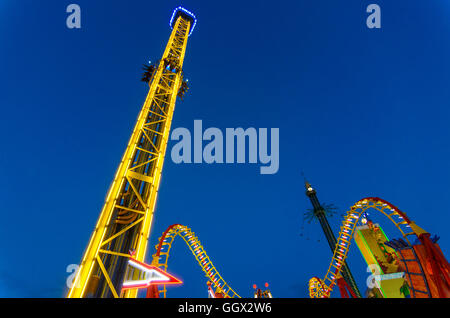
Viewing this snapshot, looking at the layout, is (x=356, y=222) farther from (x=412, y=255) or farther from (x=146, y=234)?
(x=146, y=234)

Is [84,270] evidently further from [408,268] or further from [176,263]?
[176,263]

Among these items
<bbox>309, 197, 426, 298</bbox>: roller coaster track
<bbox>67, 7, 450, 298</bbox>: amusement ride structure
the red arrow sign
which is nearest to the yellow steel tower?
<bbox>67, 7, 450, 298</bbox>: amusement ride structure

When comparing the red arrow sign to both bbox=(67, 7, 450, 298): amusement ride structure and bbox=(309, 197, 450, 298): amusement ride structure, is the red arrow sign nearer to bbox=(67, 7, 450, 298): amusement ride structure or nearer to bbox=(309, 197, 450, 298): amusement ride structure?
bbox=(67, 7, 450, 298): amusement ride structure

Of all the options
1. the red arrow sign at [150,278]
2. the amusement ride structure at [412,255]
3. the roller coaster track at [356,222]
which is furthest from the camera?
the roller coaster track at [356,222]

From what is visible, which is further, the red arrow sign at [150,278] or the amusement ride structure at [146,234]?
the amusement ride structure at [146,234]

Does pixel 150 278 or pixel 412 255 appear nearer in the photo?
pixel 150 278

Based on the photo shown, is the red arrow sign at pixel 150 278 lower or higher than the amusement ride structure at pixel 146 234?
lower

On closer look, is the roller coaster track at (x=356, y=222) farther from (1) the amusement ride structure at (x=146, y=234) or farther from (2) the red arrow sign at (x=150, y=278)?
(2) the red arrow sign at (x=150, y=278)

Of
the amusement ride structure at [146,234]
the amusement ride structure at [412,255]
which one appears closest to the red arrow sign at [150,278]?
the amusement ride structure at [146,234]

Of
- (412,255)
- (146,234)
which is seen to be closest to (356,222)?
(412,255)

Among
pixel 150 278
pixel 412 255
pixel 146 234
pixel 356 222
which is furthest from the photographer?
pixel 356 222
